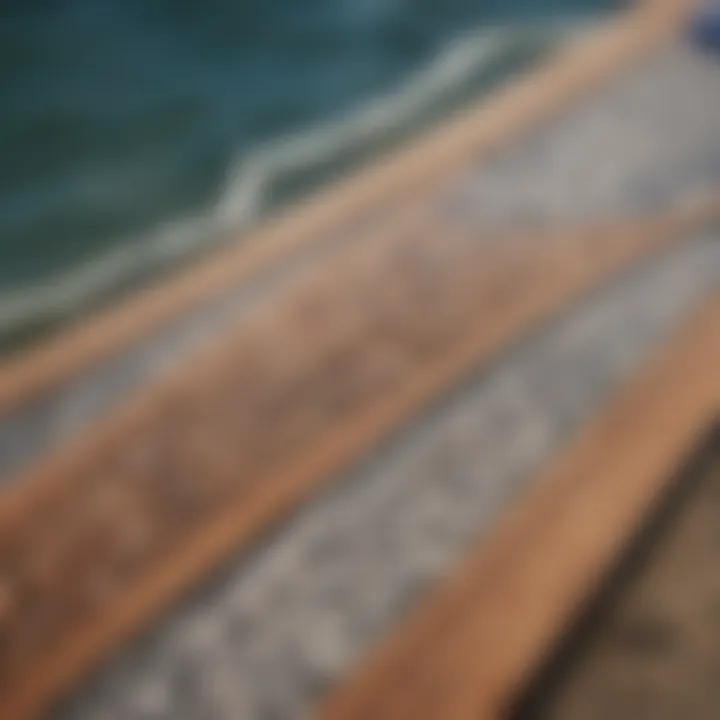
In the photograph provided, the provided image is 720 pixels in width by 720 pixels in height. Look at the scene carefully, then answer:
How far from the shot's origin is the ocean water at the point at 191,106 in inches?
40.2

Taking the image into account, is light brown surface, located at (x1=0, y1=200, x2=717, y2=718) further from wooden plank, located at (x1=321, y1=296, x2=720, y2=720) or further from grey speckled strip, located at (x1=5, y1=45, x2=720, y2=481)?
wooden plank, located at (x1=321, y1=296, x2=720, y2=720)

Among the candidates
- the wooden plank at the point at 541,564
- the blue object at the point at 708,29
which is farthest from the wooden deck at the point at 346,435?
the blue object at the point at 708,29

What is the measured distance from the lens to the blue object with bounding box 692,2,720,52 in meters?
1.35

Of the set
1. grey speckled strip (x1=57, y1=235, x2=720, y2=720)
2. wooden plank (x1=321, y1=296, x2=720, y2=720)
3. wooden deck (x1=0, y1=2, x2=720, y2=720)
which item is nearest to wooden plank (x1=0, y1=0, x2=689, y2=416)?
wooden deck (x1=0, y1=2, x2=720, y2=720)

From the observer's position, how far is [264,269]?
1.02 meters

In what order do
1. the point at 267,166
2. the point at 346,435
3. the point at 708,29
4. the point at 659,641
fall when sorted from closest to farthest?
the point at 659,641, the point at 346,435, the point at 267,166, the point at 708,29

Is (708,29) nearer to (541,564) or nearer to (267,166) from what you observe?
(267,166)

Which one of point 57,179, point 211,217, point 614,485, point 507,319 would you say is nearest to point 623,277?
point 507,319

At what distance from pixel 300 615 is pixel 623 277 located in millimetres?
464

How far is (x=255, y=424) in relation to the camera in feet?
2.88

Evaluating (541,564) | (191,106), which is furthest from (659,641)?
(191,106)

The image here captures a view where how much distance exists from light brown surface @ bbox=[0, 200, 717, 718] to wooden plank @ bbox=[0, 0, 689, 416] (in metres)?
0.05

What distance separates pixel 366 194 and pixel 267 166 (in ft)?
0.34

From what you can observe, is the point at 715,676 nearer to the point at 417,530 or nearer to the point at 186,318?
the point at 417,530
